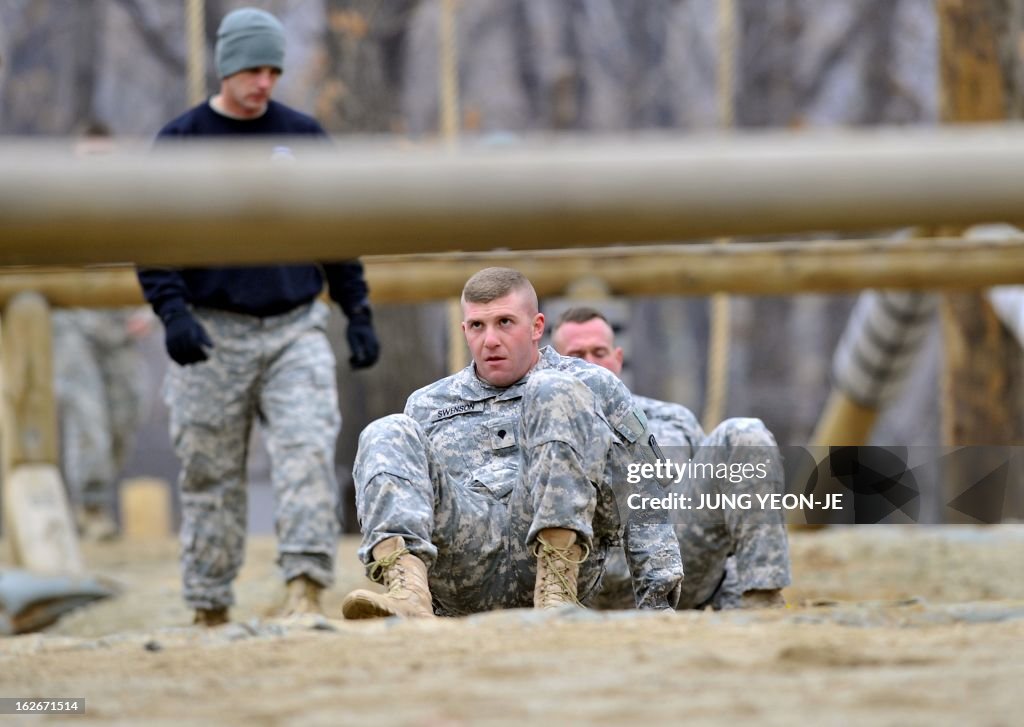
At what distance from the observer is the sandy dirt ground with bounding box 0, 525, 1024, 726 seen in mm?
2031

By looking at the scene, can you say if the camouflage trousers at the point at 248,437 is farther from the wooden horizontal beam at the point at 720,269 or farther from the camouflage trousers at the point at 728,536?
the wooden horizontal beam at the point at 720,269

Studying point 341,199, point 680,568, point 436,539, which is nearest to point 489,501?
point 436,539

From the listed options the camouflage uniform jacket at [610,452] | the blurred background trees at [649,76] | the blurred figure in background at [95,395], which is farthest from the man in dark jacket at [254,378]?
the blurred background trees at [649,76]

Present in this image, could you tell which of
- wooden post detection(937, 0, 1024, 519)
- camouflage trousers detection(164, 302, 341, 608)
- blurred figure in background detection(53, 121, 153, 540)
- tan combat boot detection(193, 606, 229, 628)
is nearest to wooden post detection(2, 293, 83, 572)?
tan combat boot detection(193, 606, 229, 628)

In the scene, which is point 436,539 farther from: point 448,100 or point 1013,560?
point 448,100

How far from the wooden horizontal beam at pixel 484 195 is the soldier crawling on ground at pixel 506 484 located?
47.5 inches

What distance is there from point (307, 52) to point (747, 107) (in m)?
5.00

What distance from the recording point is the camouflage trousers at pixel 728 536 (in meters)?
3.79

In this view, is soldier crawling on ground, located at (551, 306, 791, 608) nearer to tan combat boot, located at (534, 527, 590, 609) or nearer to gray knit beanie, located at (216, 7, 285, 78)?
tan combat boot, located at (534, 527, 590, 609)

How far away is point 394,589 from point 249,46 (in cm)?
204

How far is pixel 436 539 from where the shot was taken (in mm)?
3369

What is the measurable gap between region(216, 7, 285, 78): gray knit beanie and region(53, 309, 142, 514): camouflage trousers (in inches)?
147

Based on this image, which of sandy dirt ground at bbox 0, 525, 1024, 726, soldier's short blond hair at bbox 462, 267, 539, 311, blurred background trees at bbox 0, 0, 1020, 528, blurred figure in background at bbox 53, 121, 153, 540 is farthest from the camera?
blurred background trees at bbox 0, 0, 1020, 528

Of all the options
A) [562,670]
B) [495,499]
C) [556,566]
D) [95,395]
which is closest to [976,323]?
[95,395]
